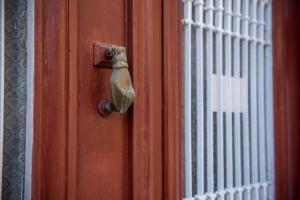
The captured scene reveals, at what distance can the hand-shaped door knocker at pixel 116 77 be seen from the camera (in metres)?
1.04

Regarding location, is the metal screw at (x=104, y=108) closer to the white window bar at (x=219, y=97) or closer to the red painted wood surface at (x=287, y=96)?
the white window bar at (x=219, y=97)

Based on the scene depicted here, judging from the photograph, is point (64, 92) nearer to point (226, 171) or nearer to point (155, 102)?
point (155, 102)

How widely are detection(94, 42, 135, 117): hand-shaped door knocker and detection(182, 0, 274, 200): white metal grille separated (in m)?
0.41

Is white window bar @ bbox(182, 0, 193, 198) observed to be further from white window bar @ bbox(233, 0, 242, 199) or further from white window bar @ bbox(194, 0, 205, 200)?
white window bar @ bbox(233, 0, 242, 199)

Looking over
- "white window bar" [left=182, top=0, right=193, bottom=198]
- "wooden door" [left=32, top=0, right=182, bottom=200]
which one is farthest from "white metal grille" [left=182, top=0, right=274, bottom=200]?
"wooden door" [left=32, top=0, right=182, bottom=200]

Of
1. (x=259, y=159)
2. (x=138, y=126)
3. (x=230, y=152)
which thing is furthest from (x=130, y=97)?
(x=259, y=159)

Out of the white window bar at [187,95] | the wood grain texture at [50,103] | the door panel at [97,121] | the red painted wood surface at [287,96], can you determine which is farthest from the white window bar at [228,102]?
the wood grain texture at [50,103]

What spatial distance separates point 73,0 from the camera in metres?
1.07

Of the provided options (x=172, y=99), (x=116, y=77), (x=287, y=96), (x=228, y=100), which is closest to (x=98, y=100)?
(x=116, y=77)

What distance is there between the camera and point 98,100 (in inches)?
44.9

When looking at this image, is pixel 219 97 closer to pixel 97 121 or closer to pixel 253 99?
pixel 253 99

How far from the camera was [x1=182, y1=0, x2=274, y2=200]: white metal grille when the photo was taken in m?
1.47

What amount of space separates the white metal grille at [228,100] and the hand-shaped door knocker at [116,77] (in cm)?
41

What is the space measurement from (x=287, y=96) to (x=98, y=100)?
1181 millimetres
